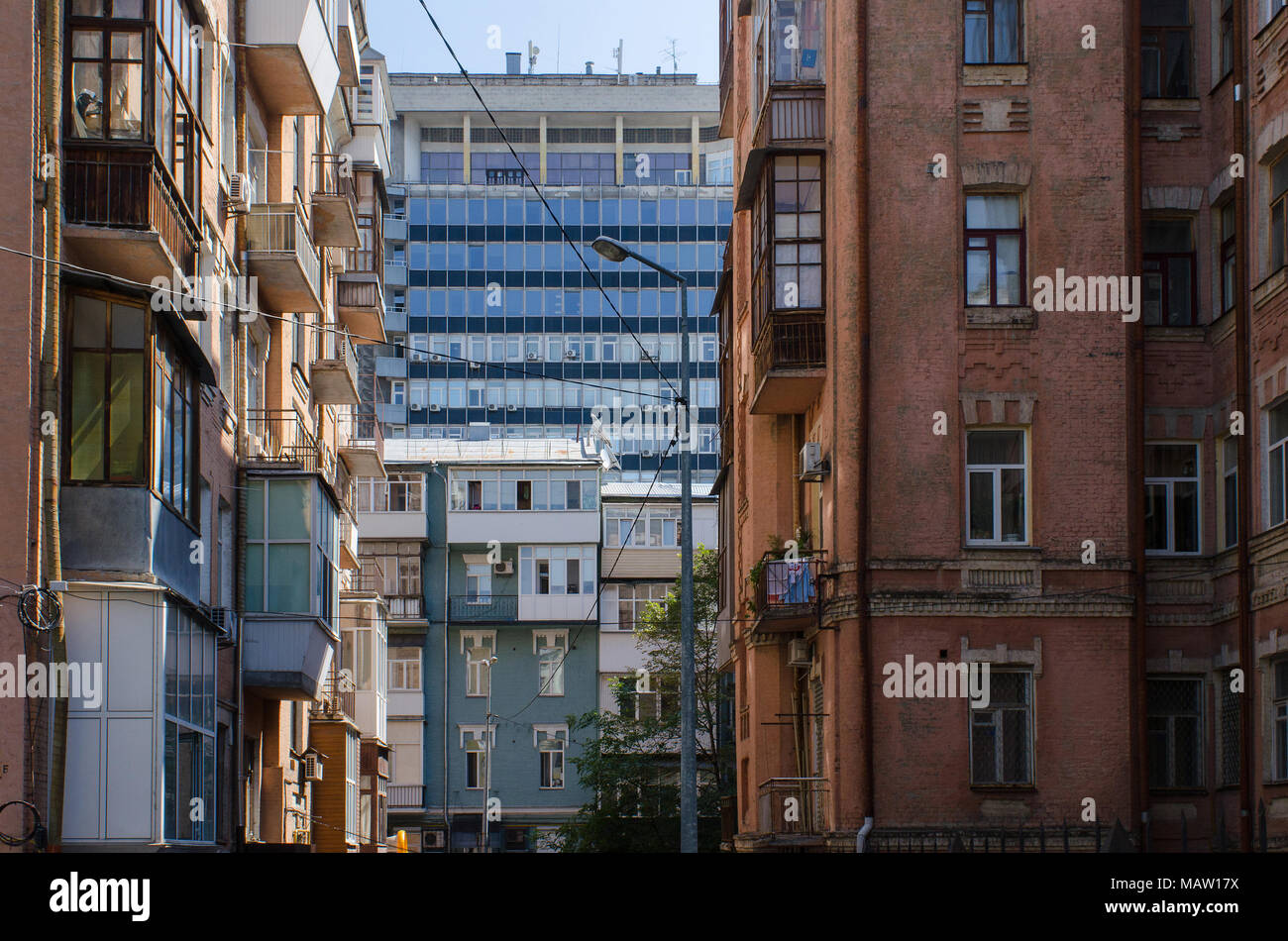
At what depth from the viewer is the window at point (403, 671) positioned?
67.1 m

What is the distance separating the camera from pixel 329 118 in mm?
41000

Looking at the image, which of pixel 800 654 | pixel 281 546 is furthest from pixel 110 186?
pixel 800 654

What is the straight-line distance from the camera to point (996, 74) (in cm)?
2566

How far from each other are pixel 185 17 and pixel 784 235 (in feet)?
31.6

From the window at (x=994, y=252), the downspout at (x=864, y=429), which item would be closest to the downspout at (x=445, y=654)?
the downspout at (x=864, y=429)

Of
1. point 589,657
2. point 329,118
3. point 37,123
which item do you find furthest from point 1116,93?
point 589,657

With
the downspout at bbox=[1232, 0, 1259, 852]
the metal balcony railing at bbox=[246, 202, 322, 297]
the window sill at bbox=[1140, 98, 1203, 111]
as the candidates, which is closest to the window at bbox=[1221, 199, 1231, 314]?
the downspout at bbox=[1232, 0, 1259, 852]

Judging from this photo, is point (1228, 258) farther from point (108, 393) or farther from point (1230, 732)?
point (108, 393)

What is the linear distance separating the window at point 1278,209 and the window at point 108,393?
46.5 feet

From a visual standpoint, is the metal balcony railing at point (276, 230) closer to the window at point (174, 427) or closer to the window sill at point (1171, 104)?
the window at point (174, 427)

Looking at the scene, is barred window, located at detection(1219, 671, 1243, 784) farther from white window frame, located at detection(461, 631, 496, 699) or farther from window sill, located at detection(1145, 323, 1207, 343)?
white window frame, located at detection(461, 631, 496, 699)

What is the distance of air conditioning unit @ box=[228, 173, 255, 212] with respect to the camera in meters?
28.5

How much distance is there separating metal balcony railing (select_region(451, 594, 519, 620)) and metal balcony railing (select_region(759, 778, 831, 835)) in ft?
126
